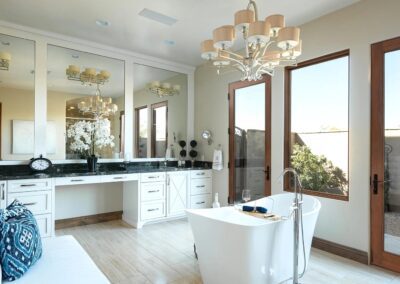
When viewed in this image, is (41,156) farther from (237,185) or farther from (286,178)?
(286,178)

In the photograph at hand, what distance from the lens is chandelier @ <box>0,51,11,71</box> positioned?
3679mm

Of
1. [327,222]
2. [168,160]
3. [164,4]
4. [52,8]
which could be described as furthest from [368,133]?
[52,8]

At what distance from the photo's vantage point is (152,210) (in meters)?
4.39

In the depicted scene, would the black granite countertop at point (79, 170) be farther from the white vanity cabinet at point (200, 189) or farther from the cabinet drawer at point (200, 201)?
the cabinet drawer at point (200, 201)

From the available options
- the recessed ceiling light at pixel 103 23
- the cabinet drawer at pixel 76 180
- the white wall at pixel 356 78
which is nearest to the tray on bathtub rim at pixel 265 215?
the white wall at pixel 356 78

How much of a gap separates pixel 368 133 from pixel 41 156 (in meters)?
4.28

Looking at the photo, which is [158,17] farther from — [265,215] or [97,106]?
[265,215]

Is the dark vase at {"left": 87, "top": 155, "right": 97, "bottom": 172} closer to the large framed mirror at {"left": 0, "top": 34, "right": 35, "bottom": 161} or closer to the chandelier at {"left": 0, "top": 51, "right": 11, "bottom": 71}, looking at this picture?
the large framed mirror at {"left": 0, "top": 34, "right": 35, "bottom": 161}

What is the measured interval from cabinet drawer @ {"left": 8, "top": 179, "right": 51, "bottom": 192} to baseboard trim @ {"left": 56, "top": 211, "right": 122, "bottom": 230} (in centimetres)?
101

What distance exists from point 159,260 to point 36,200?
69.4 inches

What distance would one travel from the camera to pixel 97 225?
173 inches

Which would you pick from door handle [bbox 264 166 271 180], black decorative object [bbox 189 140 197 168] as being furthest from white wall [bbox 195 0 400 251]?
black decorative object [bbox 189 140 197 168]

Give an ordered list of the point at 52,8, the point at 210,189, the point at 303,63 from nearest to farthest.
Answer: the point at 52,8 < the point at 303,63 < the point at 210,189

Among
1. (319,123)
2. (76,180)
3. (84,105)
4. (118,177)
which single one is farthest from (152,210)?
(319,123)
